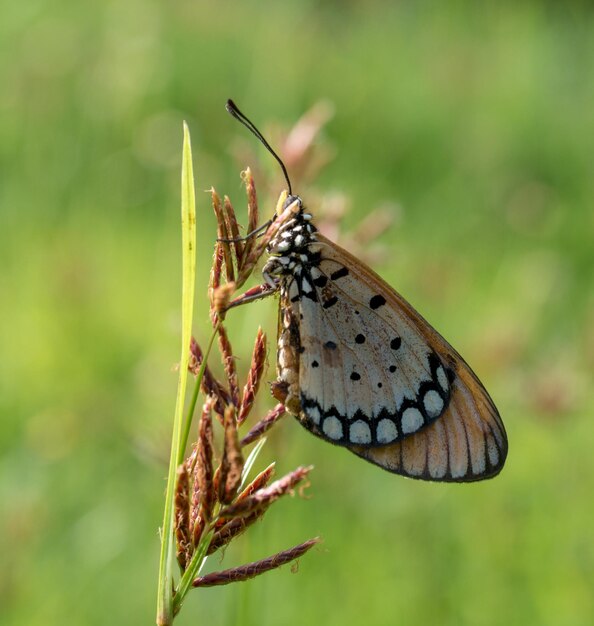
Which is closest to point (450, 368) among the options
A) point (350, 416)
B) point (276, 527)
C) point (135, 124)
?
point (350, 416)

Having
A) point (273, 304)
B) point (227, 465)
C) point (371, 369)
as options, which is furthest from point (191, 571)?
point (273, 304)

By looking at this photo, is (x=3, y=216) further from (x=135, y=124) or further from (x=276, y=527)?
(x=276, y=527)

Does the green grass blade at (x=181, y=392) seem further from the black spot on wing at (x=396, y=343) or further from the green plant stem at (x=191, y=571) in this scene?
the black spot on wing at (x=396, y=343)

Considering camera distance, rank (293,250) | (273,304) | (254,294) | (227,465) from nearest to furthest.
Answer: (227,465) → (254,294) → (293,250) → (273,304)

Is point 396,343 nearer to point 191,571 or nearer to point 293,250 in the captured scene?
point 293,250

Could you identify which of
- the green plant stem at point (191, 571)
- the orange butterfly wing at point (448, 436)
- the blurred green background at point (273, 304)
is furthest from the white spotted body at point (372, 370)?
the green plant stem at point (191, 571)

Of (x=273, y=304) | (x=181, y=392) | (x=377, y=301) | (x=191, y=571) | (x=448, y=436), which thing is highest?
(x=273, y=304)
